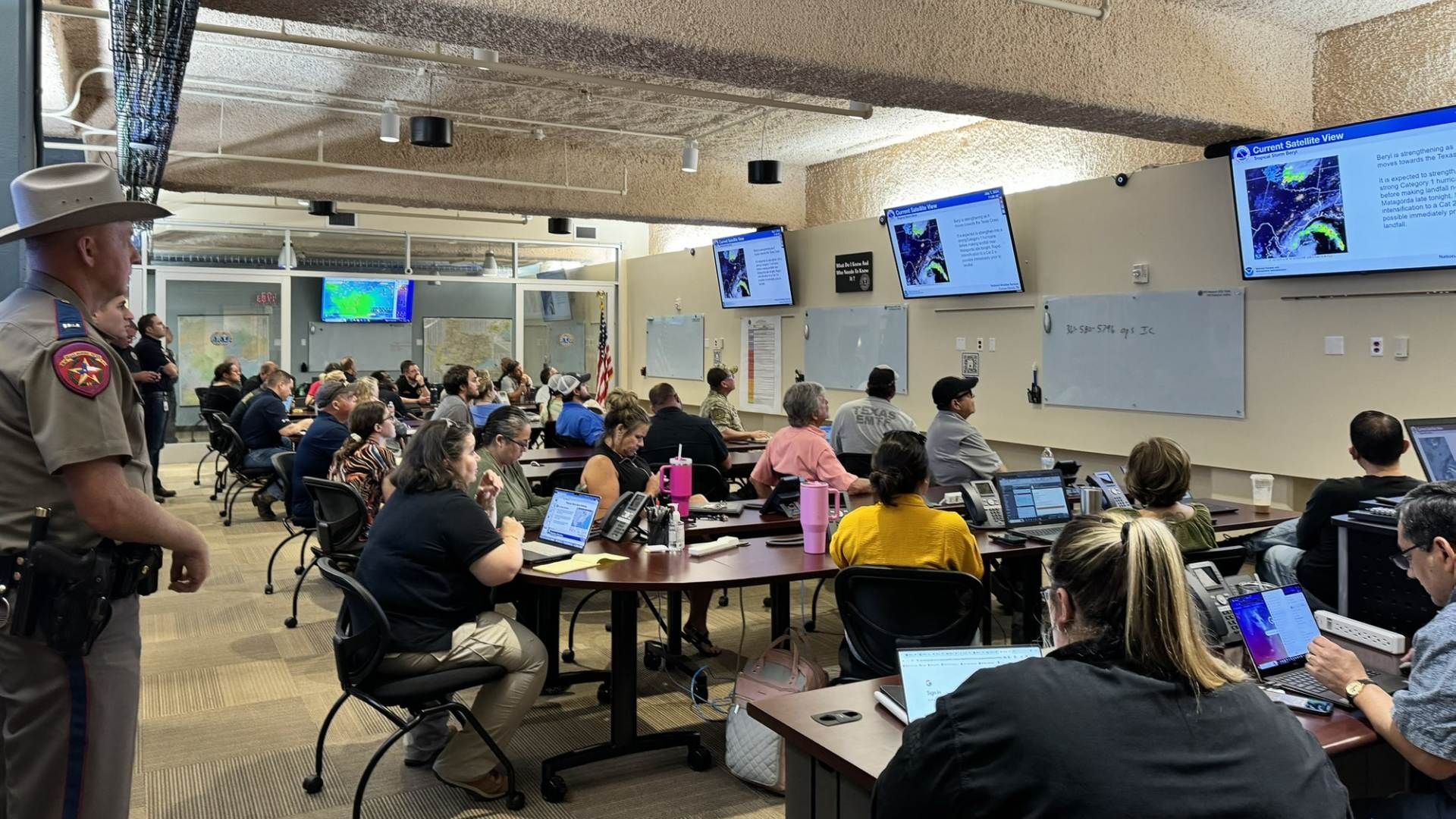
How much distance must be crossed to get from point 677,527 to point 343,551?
1.83 m

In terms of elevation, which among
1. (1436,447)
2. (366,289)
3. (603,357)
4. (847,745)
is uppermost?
(366,289)

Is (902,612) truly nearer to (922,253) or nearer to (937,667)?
(937,667)

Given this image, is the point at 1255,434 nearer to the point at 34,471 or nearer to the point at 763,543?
the point at 763,543

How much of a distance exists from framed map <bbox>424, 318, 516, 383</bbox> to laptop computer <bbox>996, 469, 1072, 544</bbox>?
373 inches

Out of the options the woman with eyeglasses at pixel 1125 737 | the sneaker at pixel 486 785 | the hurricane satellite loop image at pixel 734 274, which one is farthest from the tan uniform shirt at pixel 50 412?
the hurricane satellite loop image at pixel 734 274

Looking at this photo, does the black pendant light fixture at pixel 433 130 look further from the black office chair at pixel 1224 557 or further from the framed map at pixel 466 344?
the framed map at pixel 466 344

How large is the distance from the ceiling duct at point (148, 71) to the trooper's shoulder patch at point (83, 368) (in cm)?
221

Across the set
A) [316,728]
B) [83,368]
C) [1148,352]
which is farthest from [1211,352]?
[83,368]

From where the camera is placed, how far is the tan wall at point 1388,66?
16.0ft

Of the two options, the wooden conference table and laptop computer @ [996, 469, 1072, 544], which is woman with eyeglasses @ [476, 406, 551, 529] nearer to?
laptop computer @ [996, 469, 1072, 544]

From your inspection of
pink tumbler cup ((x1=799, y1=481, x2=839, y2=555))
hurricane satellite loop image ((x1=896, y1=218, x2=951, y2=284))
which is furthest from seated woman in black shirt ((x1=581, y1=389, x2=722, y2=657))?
hurricane satellite loop image ((x1=896, y1=218, x2=951, y2=284))

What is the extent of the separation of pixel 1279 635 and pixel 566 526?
2329 mm

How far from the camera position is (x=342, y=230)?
12.1 m

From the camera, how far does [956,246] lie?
7289 mm
